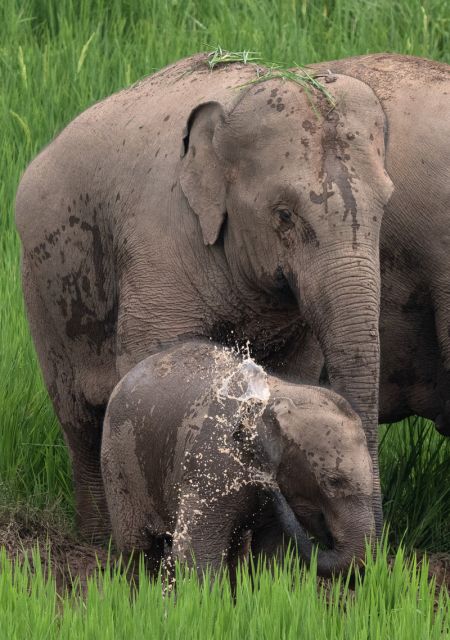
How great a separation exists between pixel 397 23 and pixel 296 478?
5.11 metres

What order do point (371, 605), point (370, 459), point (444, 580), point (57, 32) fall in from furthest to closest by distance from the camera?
point (57, 32), point (444, 580), point (370, 459), point (371, 605)

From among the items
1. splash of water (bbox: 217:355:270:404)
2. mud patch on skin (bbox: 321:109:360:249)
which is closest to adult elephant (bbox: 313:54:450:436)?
mud patch on skin (bbox: 321:109:360:249)

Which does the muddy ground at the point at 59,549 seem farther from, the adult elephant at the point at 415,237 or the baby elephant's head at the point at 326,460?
the baby elephant's head at the point at 326,460

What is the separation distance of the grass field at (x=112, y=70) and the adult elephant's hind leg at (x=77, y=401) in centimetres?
20

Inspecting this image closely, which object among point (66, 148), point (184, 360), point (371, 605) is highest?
point (66, 148)

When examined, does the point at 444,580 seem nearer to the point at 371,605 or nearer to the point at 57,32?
the point at 371,605

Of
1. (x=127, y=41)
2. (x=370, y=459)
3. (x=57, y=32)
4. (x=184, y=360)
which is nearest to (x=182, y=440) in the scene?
(x=184, y=360)

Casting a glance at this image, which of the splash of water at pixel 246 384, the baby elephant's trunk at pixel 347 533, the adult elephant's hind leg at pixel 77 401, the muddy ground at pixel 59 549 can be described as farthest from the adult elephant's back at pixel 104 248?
the baby elephant's trunk at pixel 347 533

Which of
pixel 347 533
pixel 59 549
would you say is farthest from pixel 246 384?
pixel 59 549

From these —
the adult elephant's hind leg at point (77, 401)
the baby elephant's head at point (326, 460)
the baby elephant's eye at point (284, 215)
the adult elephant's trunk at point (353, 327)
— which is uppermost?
the baby elephant's eye at point (284, 215)

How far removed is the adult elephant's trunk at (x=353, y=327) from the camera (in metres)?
4.70

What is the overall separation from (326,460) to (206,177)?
0.98 meters

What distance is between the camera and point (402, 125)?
557 cm

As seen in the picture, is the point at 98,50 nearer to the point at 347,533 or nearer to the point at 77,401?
the point at 77,401
